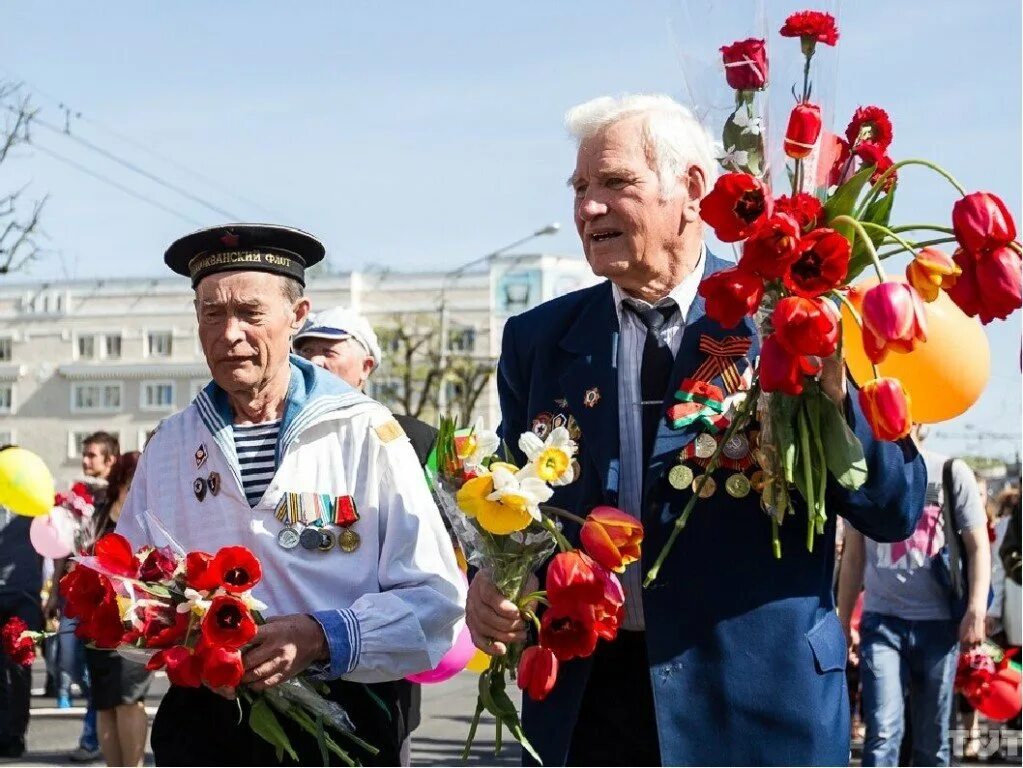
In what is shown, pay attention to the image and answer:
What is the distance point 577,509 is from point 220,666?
0.84 metres

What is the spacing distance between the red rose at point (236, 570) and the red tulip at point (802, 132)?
56.1 inches

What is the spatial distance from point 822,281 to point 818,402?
292 millimetres

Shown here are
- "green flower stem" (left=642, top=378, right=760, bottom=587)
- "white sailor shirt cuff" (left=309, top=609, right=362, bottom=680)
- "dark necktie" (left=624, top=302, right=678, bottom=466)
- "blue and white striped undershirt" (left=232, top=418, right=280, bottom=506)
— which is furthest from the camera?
"blue and white striped undershirt" (left=232, top=418, right=280, bottom=506)

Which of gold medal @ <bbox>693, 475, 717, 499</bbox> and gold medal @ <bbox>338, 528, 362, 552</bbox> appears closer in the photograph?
gold medal @ <bbox>693, 475, 717, 499</bbox>

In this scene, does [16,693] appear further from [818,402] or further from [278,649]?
[818,402]

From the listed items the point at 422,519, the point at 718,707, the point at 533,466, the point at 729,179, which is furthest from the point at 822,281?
the point at 422,519

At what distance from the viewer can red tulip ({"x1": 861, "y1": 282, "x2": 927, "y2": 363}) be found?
2893 mm

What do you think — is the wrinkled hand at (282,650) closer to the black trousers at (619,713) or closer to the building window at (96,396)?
the black trousers at (619,713)

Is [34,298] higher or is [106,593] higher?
[34,298]

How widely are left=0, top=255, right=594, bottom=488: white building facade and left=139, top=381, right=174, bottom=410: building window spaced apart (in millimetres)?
52

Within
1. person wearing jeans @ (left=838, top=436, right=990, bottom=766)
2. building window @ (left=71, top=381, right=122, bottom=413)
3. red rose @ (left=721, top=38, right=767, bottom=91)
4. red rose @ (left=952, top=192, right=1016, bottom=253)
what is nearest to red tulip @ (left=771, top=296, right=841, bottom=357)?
A: red rose @ (left=952, top=192, right=1016, bottom=253)

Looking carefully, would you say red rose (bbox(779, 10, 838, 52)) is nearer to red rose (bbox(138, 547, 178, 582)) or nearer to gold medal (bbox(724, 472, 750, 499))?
gold medal (bbox(724, 472, 750, 499))

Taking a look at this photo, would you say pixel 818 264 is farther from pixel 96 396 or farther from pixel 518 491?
pixel 96 396

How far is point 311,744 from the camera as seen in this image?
3.88 metres
